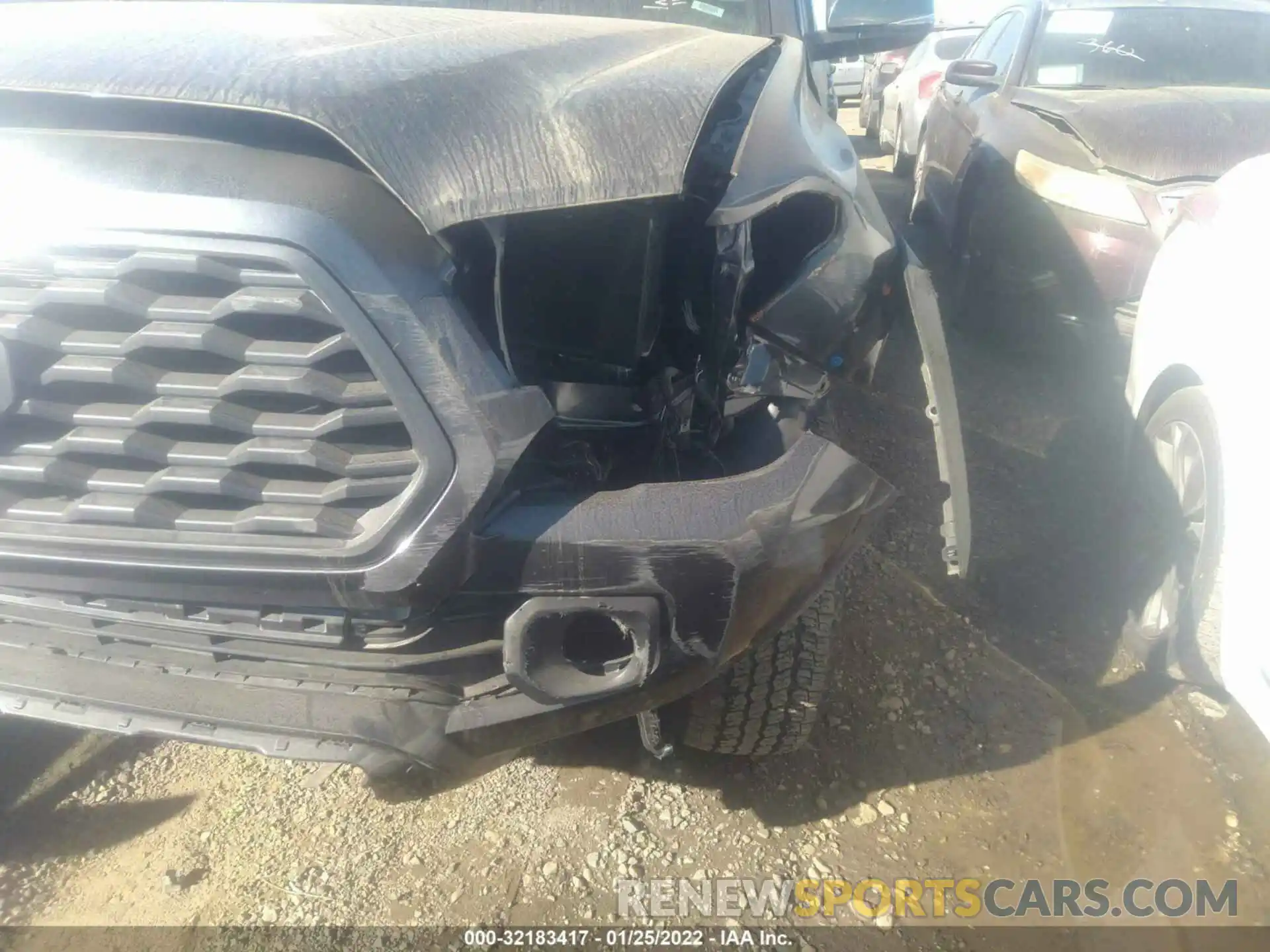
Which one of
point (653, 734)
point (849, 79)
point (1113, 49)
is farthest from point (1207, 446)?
point (849, 79)

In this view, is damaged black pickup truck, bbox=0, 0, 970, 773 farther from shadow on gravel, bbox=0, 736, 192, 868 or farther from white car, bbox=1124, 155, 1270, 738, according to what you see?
white car, bbox=1124, 155, 1270, 738

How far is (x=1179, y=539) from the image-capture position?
2.33 m

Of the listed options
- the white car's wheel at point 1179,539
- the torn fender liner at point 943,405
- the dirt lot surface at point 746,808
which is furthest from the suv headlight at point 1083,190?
the torn fender liner at point 943,405

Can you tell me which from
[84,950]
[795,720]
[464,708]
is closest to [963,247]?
[795,720]

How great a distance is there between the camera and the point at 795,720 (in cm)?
199

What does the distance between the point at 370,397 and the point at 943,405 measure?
1069 millimetres

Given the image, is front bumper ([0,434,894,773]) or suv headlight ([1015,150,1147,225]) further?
suv headlight ([1015,150,1147,225])

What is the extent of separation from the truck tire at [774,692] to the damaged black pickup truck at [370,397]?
37 cm

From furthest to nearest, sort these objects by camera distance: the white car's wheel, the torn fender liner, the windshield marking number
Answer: the windshield marking number, the white car's wheel, the torn fender liner

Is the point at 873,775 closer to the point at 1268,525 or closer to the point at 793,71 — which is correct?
the point at 1268,525

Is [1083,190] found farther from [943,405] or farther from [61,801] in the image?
[61,801]

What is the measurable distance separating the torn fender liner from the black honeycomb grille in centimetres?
99

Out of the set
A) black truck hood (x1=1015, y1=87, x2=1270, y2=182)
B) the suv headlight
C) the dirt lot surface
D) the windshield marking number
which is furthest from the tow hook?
the windshield marking number

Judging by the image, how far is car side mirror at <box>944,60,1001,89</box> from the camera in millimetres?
4305
